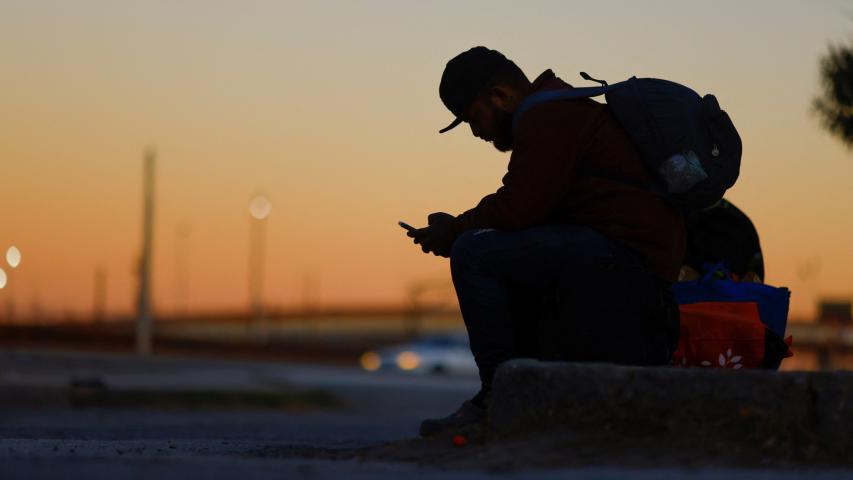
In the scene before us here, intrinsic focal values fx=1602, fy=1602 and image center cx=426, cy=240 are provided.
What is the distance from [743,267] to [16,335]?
45645mm

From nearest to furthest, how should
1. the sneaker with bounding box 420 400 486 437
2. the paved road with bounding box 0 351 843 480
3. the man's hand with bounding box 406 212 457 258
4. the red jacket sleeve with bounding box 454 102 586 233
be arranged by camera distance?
the paved road with bounding box 0 351 843 480 → the red jacket sleeve with bounding box 454 102 586 233 → the sneaker with bounding box 420 400 486 437 → the man's hand with bounding box 406 212 457 258

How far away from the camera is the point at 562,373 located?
5566mm

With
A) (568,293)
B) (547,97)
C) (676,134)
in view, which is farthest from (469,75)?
(568,293)

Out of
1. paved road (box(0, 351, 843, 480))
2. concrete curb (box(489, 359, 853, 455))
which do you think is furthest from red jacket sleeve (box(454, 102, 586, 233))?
paved road (box(0, 351, 843, 480))

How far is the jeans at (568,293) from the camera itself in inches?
229

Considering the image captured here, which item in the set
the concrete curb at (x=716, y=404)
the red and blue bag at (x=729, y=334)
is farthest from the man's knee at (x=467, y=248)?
the red and blue bag at (x=729, y=334)

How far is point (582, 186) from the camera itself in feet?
19.3

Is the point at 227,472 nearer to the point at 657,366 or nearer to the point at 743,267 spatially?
the point at 657,366

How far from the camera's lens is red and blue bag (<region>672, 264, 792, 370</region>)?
6219 mm

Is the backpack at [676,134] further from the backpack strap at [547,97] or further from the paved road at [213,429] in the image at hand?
the paved road at [213,429]

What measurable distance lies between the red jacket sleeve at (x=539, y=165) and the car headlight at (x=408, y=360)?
1625 inches

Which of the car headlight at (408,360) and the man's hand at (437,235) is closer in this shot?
the man's hand at (437,235)

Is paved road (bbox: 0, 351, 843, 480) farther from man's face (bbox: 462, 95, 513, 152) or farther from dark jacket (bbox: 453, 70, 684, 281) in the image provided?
man's face (bbox: 462, 95, 513, 152)

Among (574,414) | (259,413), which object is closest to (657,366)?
(574,414)
